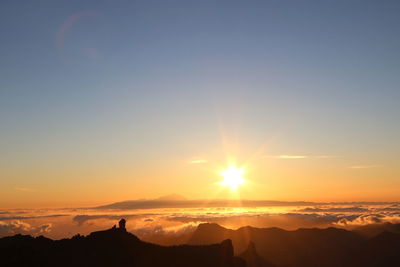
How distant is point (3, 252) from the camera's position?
132m

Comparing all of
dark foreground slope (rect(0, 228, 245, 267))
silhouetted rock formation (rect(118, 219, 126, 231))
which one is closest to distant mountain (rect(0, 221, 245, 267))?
dark foreground slope (rect(0, 228, 245, 267))

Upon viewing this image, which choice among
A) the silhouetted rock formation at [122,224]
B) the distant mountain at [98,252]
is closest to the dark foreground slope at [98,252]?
the distant mountain at [98,252]

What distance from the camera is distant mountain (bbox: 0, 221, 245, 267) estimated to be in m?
132

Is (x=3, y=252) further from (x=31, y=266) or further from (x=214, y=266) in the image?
(x=214, y=266)

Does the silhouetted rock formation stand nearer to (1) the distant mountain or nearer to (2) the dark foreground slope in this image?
(1) the distant mountain

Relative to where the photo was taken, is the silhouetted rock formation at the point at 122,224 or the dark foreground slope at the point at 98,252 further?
the silhouetted rock formation at the point at 122,224

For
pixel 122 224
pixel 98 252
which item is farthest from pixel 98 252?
pixel 122 224

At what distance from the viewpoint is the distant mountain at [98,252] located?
5212 inches

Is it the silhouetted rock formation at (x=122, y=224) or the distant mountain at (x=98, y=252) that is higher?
the silhouetted rock formation at (x=122, y=224)

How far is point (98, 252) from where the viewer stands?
143125 mm

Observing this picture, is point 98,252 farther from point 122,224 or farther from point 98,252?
point 122,224

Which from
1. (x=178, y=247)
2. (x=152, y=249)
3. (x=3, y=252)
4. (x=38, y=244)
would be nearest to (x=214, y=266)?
(x=178, y=247)

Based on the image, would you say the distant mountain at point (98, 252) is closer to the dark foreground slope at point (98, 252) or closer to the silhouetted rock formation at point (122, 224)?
the dark foreground slope at point (98, 252)

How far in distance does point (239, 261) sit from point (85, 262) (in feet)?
273
